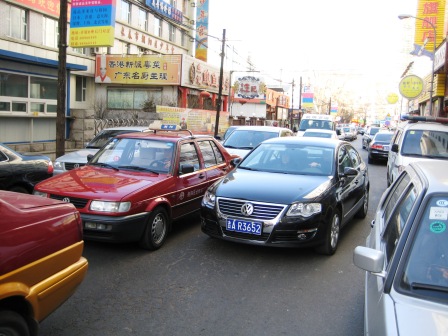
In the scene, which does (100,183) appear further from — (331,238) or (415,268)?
(415,268)

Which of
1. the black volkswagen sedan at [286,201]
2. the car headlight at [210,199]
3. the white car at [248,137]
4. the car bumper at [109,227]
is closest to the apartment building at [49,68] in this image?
the white car at [248,137]

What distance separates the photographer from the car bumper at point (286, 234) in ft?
16.9

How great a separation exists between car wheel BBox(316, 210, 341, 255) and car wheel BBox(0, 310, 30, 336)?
3811 millimetres

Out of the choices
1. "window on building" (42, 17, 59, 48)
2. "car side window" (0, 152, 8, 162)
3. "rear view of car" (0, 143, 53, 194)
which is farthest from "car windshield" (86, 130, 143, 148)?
"window on building" (42, 17, 59, 48)

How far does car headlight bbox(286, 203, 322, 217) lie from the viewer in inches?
204

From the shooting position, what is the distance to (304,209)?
207 inches

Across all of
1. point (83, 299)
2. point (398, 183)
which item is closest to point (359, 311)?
point (398, 183)

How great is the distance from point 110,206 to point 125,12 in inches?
1188

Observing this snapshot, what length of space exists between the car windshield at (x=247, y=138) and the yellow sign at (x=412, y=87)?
12393 mm

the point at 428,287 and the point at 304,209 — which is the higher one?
the point at 428,287

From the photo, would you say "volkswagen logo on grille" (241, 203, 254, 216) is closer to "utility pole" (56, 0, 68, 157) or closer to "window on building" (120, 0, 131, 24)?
"utility pole" (56, 0, 68, 157)

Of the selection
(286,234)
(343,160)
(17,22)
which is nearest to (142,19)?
(17,22)

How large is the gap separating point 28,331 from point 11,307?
0.19m

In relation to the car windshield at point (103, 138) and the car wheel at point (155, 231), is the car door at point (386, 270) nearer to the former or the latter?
the car wheel at point (155, 231)
